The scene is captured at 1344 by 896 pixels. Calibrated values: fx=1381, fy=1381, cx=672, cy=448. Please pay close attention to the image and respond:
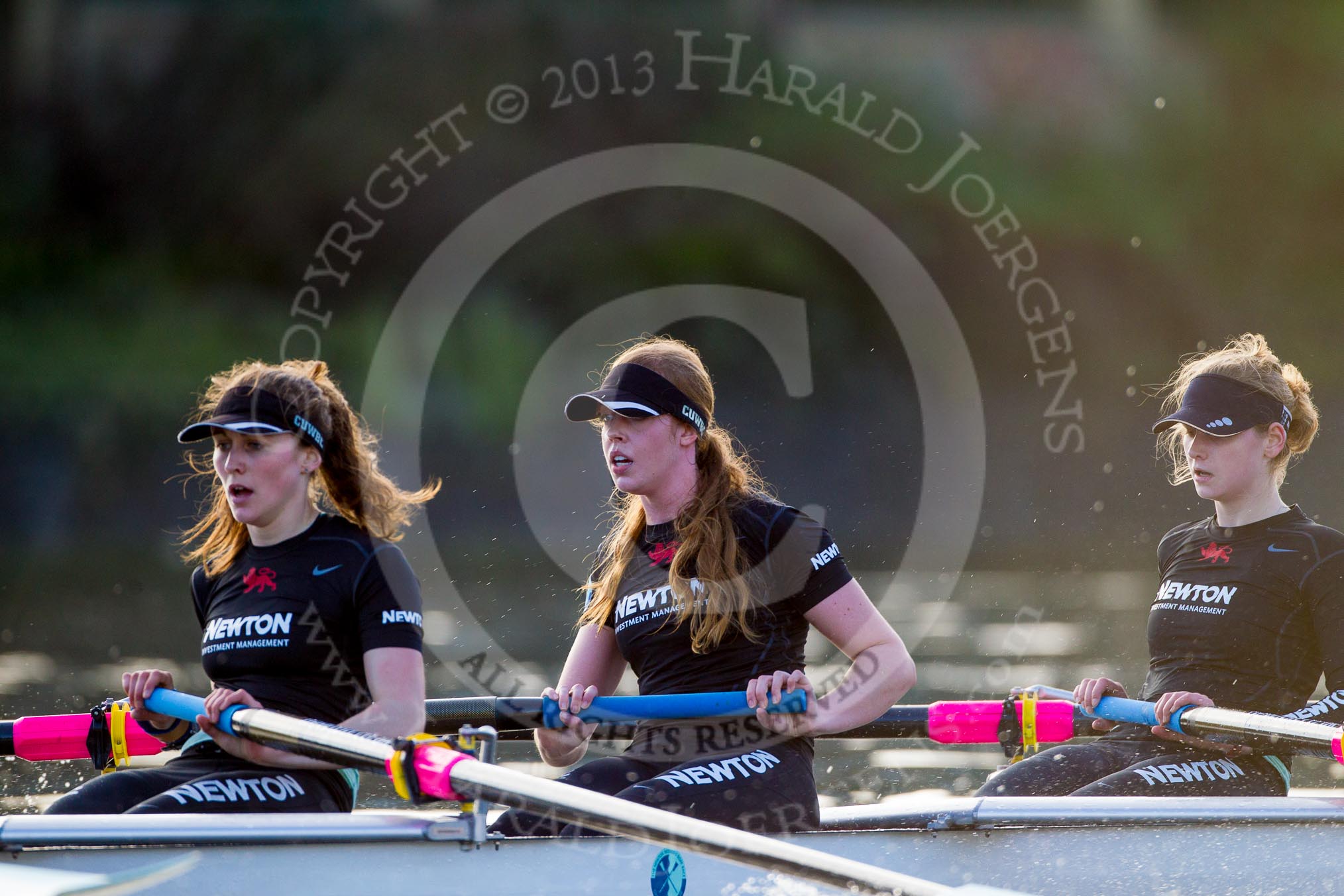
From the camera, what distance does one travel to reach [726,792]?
10.8ft

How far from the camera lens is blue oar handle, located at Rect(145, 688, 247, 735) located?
10.8 feet

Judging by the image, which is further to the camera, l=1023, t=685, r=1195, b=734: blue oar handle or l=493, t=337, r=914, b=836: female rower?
l=1023, t=685, r=1195, b=734: blue oar handle

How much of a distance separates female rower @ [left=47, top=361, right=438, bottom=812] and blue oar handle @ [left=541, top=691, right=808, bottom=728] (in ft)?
1.65

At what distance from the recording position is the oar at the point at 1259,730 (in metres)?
3.80

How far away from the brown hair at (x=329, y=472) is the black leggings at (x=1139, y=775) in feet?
6.03

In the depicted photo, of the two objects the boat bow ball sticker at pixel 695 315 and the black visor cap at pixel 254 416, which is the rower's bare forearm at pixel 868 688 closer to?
the black visor cap at pixel 254 416

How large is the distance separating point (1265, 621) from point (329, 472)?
8.92 ft

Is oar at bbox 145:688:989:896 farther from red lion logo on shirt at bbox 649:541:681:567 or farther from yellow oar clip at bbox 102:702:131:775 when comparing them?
yellow oar clip at bbox 102:702:131:775

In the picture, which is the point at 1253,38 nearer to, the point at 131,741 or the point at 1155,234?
the point at 1155,234

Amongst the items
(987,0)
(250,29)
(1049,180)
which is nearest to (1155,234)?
(1049,180)

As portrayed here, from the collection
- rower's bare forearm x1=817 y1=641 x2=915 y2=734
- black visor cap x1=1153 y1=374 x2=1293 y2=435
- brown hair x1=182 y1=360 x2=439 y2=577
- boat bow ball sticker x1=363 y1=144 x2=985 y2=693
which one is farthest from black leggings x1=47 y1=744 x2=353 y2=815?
boat bow ball sticker x1=363 y1=144 x2=985 y2=693

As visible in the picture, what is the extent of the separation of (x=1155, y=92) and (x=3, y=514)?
2162 cm

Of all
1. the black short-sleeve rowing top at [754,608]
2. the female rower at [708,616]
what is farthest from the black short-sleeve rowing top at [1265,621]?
the black short-sleeve rowing top at [754,608]

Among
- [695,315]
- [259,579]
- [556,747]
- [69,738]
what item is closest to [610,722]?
[556,747]
